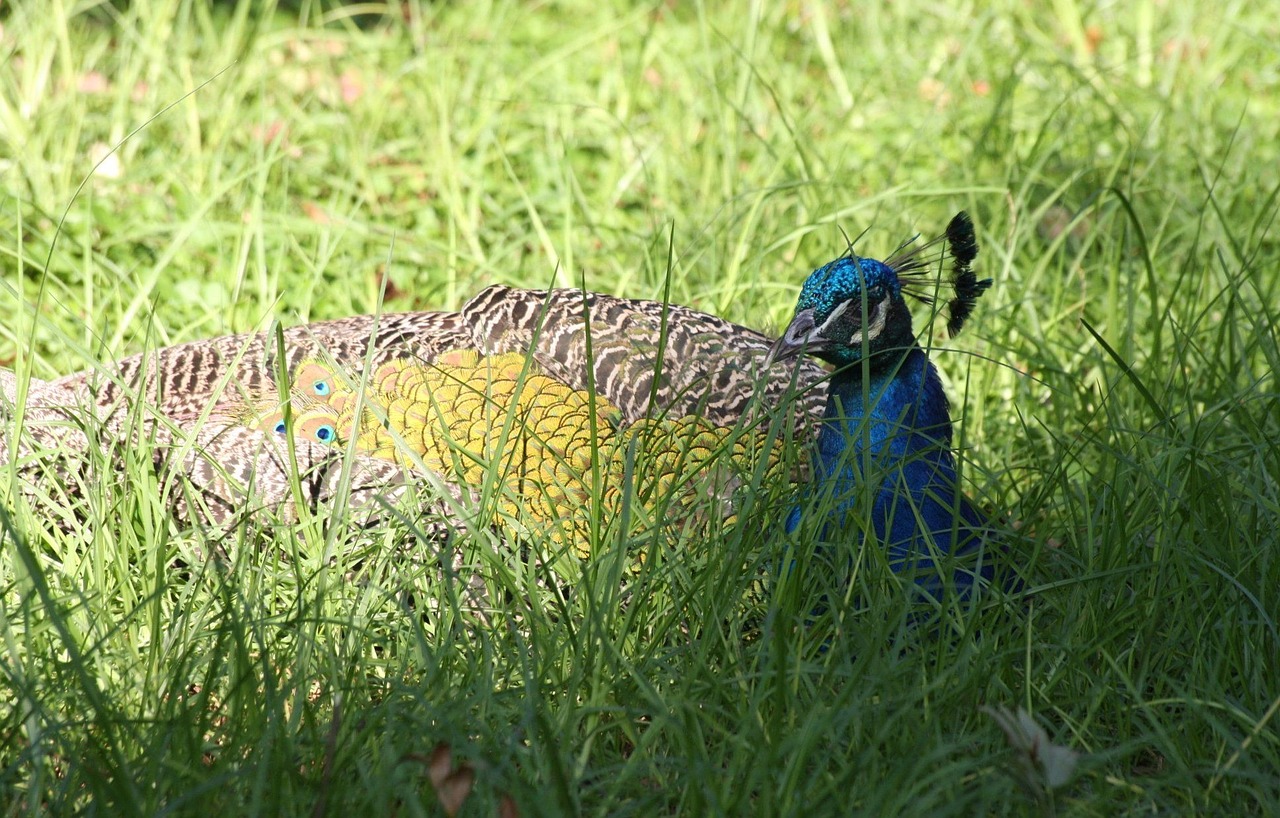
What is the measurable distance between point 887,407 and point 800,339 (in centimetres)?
25

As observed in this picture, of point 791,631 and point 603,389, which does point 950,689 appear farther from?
point 603,389

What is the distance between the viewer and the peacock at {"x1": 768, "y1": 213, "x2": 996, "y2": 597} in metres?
2.81

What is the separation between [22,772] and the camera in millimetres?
2150

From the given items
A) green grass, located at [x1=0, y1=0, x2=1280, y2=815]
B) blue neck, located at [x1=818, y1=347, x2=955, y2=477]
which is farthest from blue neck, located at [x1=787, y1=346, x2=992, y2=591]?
green grass, located at [x1=0, y1=0, x2=1280, y2=815]

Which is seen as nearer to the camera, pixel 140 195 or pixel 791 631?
pixel 791 631

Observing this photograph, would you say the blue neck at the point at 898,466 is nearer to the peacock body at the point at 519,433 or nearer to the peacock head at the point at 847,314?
the peacock head at the point at 847,314

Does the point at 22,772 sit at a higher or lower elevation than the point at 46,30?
lower

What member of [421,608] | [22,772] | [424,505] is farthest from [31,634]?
[424,505]

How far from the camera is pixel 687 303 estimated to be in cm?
418

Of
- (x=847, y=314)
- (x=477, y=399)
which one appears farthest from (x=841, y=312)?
(x=477, y=399)

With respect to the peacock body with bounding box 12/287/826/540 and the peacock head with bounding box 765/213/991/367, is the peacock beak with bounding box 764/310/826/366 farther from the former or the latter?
the peacock body with bounding box 12/287/826/540

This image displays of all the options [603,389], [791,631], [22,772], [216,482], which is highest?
[603,389]

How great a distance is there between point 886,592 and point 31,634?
153cm

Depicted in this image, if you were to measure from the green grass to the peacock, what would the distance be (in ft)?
0.41
